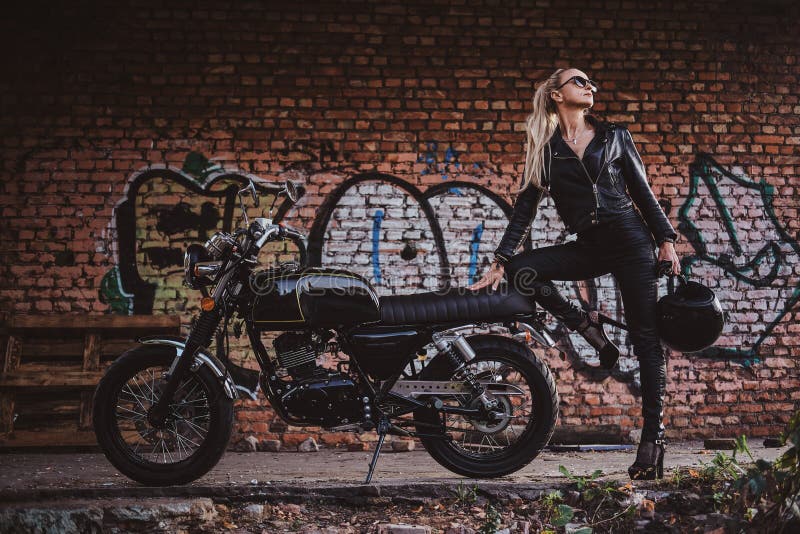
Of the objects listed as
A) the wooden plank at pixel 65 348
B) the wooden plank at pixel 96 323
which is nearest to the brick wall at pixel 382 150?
the wooden plank at pixel 96 323

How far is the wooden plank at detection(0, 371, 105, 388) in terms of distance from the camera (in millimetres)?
4423

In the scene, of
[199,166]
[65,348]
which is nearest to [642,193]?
[199,166]

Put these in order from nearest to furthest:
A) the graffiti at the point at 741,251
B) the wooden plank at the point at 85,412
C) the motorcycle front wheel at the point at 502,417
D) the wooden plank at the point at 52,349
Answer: the motorcycle front wheel at the point at 502,417 → the wooden plank at the point at 85,412 → the wooden plank at the point at 52,349 → the graffiti at the point at 741,251

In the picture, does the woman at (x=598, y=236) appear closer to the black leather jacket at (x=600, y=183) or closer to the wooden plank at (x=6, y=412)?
Result: the black leather jacket at (x=600, y=183)

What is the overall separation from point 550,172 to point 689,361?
240 centimetres

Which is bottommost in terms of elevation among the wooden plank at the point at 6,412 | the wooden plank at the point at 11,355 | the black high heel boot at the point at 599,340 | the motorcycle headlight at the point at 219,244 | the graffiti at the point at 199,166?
the wooden plank at the point at 6,412

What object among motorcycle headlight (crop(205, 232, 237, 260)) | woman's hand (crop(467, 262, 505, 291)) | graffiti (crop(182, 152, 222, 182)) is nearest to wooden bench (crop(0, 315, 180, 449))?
graffiti (crop(182, 152, 222, 182))

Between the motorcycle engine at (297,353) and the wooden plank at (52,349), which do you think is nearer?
the motorcycle engine at (297,353)

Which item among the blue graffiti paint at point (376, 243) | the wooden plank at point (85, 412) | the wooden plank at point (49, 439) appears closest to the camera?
the wooden plank at point (49, 439)

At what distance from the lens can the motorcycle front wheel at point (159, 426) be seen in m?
3.07

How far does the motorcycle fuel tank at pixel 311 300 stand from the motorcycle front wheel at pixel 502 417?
0.47 m

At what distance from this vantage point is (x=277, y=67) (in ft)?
15.9

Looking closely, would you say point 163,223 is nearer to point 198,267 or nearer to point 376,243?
point 376,243

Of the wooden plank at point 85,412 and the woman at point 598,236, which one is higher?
the woman at point 598,236
